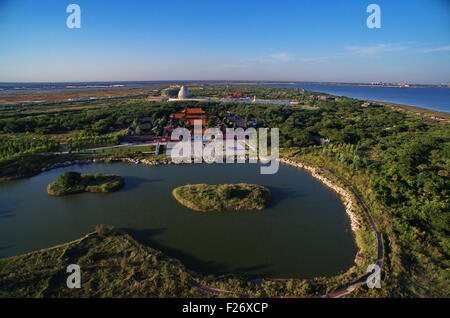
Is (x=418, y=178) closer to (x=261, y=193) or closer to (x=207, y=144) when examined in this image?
(x=261, y=193)

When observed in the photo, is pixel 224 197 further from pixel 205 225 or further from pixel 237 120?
pixel 237 120

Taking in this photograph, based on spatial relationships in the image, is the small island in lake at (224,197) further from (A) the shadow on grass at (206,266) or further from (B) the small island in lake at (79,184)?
(B) the small island in lake at (79,184)

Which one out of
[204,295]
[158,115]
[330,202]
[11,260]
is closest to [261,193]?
[330,202]

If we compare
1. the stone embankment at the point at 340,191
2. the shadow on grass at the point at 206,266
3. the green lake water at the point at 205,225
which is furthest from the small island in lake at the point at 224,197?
the stone embankment at the point at 340,191

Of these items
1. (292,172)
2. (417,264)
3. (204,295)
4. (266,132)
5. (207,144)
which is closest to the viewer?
(204,295)

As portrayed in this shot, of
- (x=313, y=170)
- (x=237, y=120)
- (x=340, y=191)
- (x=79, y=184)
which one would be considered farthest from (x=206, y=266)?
(x=237, y=120)
